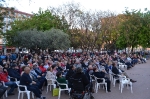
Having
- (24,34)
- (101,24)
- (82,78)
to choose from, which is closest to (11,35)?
(24,34)

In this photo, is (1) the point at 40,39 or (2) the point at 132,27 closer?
(1) the point at 40,39

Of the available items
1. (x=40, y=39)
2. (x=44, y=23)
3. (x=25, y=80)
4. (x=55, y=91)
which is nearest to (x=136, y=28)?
(x=44, y=23)

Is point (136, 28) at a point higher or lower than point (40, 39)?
higher

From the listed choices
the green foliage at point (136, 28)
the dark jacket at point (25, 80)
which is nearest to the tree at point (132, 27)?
the green foliage at point (136, 28)

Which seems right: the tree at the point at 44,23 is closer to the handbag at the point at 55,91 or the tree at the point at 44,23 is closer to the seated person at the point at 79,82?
the handbag at the point at 55,91

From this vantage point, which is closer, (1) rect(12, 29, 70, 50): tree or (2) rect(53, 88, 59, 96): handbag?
(2) rect(53, 88, 59, 96): handbag

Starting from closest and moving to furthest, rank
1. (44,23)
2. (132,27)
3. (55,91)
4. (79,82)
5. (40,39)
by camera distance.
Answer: (79,82)
(55,91)
(40,39)
(132,27)
(44,23)

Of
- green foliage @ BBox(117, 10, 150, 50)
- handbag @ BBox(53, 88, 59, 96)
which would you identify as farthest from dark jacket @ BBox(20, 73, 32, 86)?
green foliage @ BBox(117, 10, 150, 50)

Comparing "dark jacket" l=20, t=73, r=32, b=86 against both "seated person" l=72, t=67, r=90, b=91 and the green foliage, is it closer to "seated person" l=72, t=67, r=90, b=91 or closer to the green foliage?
"seated person" l=72, t=67, r=90, b=91

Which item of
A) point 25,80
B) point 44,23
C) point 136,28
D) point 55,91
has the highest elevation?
point 44,23

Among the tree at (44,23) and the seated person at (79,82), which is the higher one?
the tree at (44,23)

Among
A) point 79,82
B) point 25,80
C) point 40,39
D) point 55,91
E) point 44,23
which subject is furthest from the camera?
point 44,23

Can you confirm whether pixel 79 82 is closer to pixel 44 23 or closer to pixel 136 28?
pixel 136 28

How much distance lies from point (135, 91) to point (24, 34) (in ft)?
80.7
